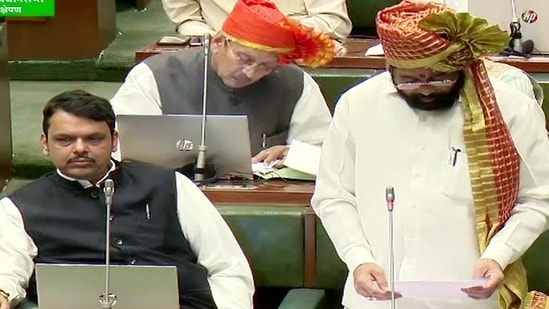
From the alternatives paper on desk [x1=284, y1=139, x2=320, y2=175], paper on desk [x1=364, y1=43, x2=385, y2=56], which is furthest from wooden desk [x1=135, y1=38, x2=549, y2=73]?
paper on desk [x1=284, y1=139, x2=320, y2=175]

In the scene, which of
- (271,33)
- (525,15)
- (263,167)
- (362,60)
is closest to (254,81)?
(271,33)

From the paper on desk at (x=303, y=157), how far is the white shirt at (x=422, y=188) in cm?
63

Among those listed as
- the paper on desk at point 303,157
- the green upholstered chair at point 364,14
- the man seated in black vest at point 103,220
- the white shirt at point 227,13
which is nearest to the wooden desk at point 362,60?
the white shirt at point 227,13

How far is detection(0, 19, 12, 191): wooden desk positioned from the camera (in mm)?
4094

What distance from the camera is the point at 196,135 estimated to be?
306 centimetres

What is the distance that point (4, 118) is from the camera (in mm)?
4121

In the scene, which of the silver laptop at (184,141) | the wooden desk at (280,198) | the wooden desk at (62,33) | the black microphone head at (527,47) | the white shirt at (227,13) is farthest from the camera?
the wooden desk at (62,33)

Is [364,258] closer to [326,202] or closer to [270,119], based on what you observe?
[326,202]

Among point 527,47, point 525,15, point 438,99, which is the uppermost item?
point 438,99

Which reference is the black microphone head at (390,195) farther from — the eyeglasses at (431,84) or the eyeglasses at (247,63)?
the eyeglasses at (247,63)

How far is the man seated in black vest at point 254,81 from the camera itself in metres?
3.28

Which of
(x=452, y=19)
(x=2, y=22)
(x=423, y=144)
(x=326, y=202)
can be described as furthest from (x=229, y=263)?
(x=2, y=22)

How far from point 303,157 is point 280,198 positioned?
0.28 m

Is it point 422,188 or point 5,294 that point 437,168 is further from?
point 5,294
